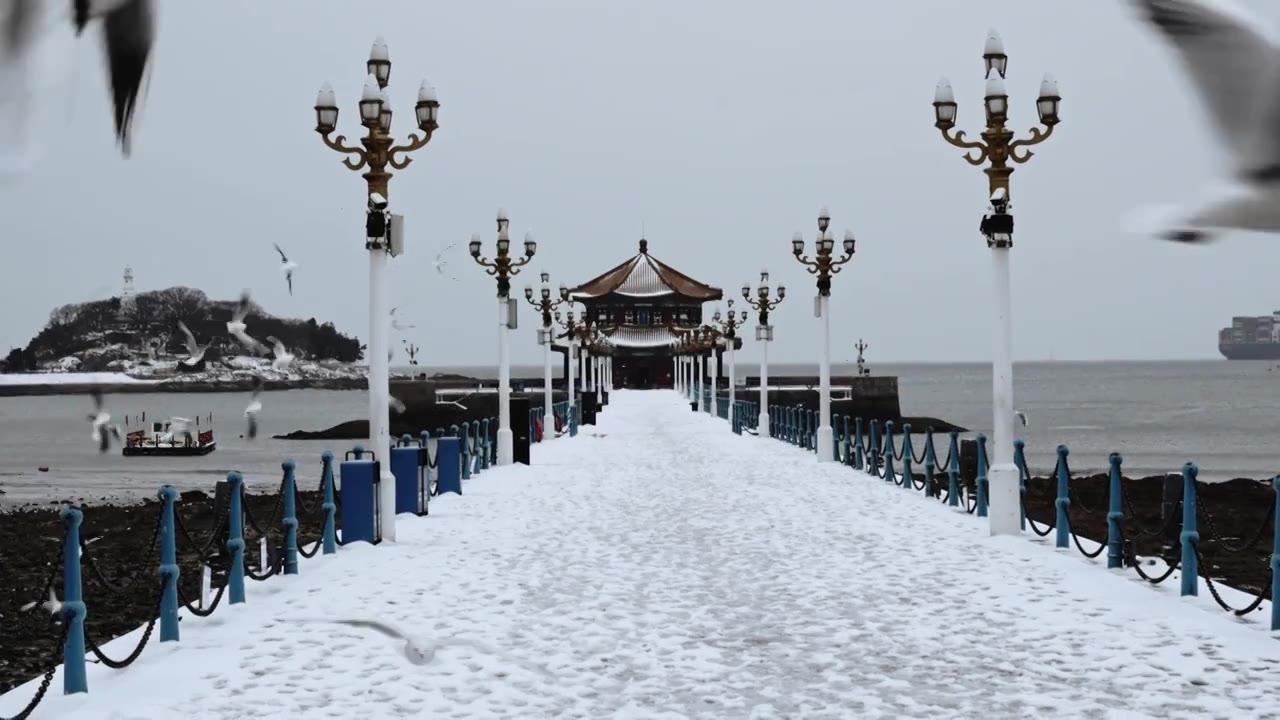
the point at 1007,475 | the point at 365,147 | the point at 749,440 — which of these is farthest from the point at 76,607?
the point at 749,440

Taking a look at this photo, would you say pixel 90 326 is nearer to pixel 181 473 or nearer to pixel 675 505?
pixel 675 505

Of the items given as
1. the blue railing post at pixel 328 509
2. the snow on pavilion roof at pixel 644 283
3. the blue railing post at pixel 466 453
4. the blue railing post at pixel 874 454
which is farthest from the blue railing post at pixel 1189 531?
the snow on pavilion roof at pixel 644 283

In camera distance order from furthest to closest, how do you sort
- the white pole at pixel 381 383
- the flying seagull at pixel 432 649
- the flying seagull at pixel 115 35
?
the white pole at pixel 381 383 < the flying seagull at pixel 432 649 < the flying seagull at pixel 115 35

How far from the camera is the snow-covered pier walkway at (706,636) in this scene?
7145 mm

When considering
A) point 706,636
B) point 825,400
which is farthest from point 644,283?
point 706,636

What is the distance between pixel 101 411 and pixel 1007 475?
43.1ft

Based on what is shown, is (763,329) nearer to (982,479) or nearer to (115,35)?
(982,479)

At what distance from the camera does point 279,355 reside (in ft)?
13.9

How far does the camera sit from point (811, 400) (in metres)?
90.4

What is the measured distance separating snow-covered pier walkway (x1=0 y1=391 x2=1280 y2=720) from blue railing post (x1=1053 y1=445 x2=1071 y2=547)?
35 centimetres

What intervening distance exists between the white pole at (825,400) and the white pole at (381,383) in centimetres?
1317

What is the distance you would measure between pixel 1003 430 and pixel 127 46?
14265mm

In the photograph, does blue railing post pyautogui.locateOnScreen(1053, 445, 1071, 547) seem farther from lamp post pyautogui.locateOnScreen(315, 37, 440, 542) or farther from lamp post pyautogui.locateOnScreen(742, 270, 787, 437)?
lamp post pyautogui.locateOnScreen(742, 270, 787, 437)

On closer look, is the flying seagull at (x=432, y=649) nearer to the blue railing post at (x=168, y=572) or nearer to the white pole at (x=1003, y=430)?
the blue railing post at (x=168, y=572)
